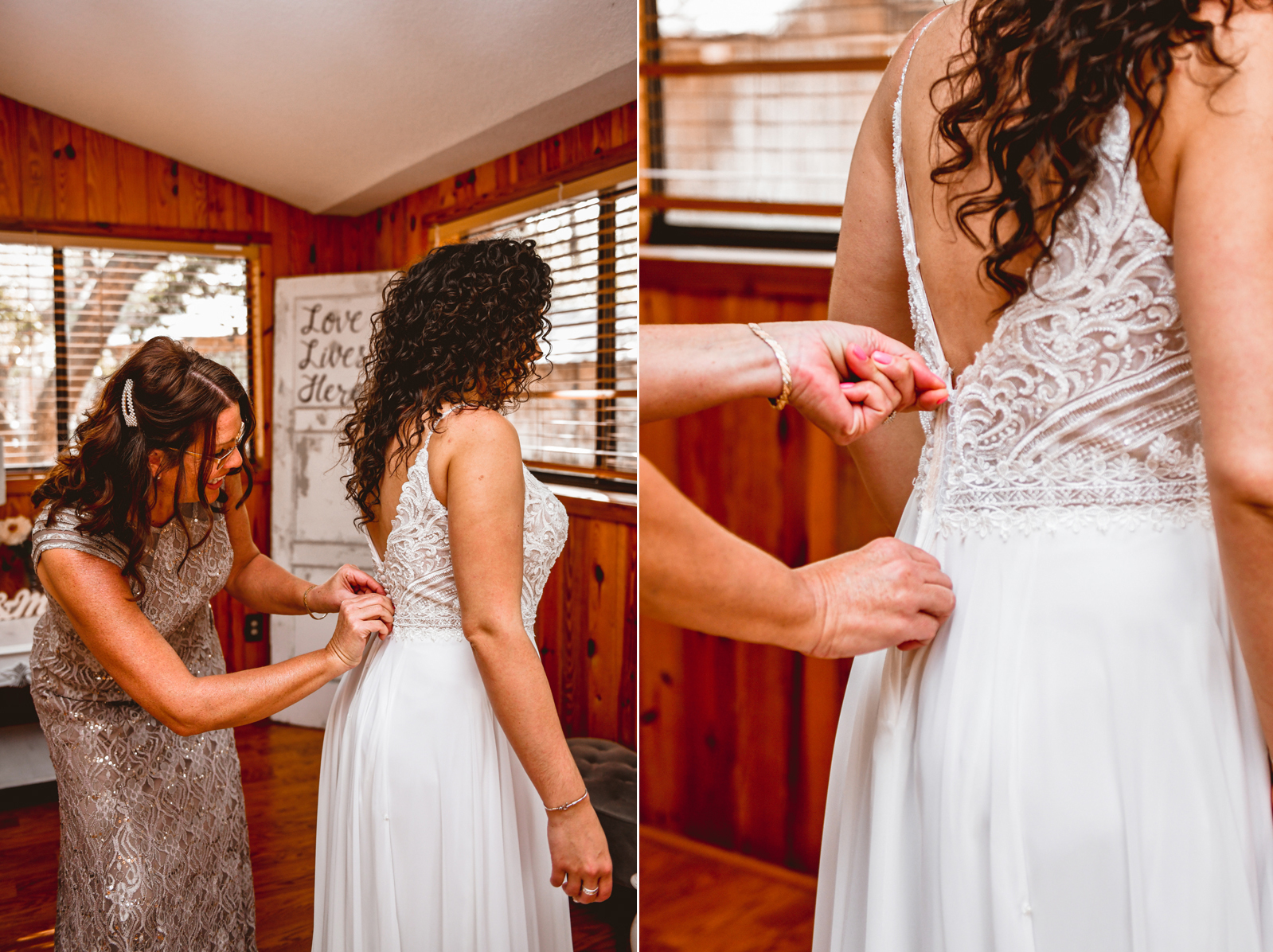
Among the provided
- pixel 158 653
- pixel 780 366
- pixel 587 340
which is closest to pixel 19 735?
pixel 158 653

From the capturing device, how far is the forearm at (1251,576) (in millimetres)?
424

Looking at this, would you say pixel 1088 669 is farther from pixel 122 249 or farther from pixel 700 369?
pixel 122 249

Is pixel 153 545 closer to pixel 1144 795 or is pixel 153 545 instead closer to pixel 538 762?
pixel 538 762

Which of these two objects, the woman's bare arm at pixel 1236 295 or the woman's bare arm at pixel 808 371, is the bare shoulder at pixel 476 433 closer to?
the woman's bare arm at pixel 808 371

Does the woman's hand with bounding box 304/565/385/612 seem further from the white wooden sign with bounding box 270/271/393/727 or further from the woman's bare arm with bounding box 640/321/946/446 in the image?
the woman's bare arm with bounding box 640/321/946/446

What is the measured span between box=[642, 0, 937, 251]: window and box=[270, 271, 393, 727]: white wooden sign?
0.28 meters

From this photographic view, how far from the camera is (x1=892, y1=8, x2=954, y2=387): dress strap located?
597 mm

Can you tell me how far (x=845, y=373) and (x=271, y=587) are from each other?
1.80 ft

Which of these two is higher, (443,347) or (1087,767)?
(443,347)

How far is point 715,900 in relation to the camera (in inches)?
48.8

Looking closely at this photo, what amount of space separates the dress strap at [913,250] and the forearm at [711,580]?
8.7 inches

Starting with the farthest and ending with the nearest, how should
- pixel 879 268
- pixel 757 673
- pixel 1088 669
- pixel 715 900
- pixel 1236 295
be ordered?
pixel 757 673 → pixel 715 900 → pixel 879 268 → pixel 1088 669 → pixel 1236 295

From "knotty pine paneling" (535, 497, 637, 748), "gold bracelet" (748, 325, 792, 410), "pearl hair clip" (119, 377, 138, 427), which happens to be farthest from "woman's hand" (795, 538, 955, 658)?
"pearl hair clip" (119, 377, 138, 427)

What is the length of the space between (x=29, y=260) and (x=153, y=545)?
287 mm
